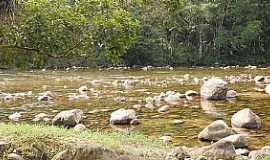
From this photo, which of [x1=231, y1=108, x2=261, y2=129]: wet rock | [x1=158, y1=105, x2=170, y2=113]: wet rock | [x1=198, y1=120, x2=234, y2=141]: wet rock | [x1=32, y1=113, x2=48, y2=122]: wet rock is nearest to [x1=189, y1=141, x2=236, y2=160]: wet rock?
[x1=198, y1=120, x2=234, y2=141]: wet rock

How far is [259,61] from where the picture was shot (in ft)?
192

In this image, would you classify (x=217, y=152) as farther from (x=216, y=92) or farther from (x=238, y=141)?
(x=216, y=92)

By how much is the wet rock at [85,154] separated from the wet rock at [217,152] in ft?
9.64

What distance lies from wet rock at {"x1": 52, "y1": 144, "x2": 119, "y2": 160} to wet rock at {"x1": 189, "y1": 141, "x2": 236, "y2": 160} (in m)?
2.94

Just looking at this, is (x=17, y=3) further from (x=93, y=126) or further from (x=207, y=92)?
(x=207, y=92)

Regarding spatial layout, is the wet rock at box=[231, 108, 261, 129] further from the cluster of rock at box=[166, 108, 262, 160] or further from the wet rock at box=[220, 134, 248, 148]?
the wet rock at box=[220, 134, 248, 148]

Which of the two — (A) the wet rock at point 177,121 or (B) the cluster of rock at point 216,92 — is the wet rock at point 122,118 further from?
(B) the cluster of rock at point 216,92

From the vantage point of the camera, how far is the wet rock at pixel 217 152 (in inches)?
426

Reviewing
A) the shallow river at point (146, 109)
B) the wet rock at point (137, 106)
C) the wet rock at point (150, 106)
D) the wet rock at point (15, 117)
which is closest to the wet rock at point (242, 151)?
the shallow river at point (146, 109)

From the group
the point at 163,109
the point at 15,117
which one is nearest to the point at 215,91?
the point at 163,109

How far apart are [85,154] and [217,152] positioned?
380 cm

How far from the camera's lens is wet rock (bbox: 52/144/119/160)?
316 inches

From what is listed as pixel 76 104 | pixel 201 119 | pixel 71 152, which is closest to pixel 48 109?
pixel 76 104

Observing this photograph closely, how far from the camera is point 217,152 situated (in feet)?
36.1
